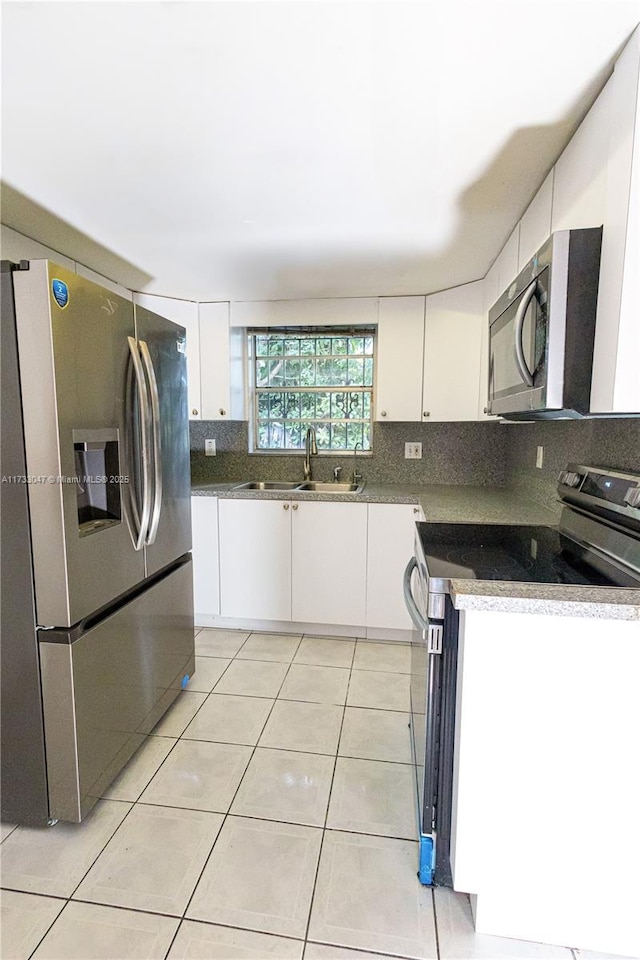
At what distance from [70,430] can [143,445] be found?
14.3 inches

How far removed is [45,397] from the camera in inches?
50.0

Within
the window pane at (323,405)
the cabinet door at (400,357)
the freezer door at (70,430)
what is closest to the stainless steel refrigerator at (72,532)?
the freezer door at (70,430)

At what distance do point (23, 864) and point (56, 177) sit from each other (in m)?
2.14

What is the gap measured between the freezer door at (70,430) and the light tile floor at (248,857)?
2.32 ft

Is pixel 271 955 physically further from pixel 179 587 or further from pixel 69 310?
pixel 69 310

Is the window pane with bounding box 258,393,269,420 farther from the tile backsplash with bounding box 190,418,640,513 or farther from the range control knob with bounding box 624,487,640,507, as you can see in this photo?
the range control knob with bounding box 624,487,640,507

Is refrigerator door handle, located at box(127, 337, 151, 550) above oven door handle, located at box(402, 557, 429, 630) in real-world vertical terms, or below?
above

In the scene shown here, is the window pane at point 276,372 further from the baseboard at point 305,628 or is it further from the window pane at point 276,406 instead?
the baseboard at point 305,628

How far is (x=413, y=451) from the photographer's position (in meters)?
3.15

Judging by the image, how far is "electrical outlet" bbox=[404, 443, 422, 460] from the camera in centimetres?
314

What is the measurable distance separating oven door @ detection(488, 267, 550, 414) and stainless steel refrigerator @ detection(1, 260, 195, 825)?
127cm

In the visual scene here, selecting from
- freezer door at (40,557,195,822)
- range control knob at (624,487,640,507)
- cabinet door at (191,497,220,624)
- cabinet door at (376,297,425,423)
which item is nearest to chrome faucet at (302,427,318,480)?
cabinet door at (376,297,425,423)

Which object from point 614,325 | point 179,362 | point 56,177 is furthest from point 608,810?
point 56,177

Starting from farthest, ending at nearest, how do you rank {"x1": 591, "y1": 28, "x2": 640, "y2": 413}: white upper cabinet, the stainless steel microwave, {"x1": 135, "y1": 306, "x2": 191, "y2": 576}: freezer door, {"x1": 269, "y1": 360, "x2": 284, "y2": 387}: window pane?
{"x1": 269, "y1": 360, "x2": 284, "y2": 387}: window pane, {"x1": 135, "y1": 306, "x2": 191, "y2": 576}: freezer door, the stainless steel microwave, {"x1": 591, "y1": 28, "x2": 640, "y2": 413}: white upper cabinet
